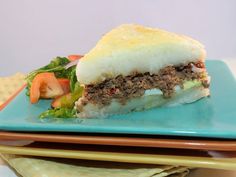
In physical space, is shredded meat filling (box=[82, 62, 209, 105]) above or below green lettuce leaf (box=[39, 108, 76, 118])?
above

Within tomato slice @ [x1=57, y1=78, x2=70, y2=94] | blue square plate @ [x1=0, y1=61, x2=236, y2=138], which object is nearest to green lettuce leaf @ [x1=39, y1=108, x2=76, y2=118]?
blue square plate @ [x1=0, y1=61, x2=236, y2=138]

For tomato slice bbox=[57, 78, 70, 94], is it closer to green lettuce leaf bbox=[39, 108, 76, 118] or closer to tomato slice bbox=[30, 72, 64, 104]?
tomato slice bbox=[30, 72, 64, 104]

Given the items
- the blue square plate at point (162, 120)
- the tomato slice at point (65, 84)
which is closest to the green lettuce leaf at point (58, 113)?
the blue square plate at point (162, 120)

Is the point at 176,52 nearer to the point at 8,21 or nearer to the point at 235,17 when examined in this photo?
the point at 235,17

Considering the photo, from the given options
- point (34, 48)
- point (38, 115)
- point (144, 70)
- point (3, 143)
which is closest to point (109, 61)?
point (144, 70)

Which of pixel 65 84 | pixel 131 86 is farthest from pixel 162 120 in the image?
pixel 65 84

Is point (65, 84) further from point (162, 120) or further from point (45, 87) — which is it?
point (162, 120)
